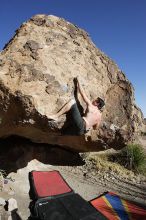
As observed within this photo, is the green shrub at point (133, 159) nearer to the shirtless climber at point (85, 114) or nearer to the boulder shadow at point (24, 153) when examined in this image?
the boulder shadow at point (24, 153)

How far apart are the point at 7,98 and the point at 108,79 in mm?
2804

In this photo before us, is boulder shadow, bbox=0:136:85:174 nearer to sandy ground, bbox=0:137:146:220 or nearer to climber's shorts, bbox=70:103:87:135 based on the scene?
sandy ground, bbox=0:137:146:220

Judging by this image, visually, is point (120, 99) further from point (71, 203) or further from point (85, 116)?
point (71, 203)

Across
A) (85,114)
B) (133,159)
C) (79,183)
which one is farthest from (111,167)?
(85,114)

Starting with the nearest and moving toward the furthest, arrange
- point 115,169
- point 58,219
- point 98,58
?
1. point 58,219
2. point 98,58
3. point 115,169

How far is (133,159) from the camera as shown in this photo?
44.9ft

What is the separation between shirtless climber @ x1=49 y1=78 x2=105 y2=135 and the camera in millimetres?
6660

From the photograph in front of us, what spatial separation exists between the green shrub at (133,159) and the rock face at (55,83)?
5133 mm

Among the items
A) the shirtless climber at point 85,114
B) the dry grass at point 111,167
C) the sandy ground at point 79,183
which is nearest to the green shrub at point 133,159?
the dry grass at point 111,167

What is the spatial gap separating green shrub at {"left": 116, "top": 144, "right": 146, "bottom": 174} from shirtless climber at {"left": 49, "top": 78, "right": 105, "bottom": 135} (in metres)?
6.88

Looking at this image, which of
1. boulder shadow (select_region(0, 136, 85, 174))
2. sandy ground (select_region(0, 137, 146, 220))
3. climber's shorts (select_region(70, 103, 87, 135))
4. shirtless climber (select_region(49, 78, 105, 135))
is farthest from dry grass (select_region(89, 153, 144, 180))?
Result: climber's shorts (select_region(70, 103, 87, 135))

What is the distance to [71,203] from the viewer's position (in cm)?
824

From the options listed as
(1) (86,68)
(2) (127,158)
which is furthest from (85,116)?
(2) (127,158)

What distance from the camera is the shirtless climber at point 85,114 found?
6660 mm
